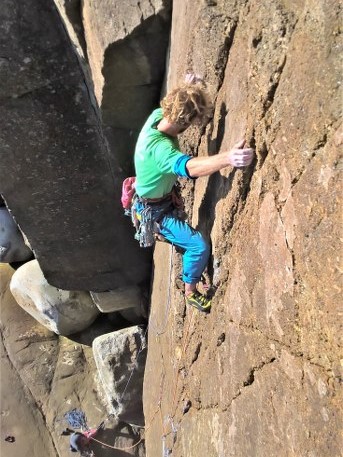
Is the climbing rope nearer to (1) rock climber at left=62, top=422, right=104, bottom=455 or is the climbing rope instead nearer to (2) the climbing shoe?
(1) rock climber at left=62, top=422, right=104, bottom=455

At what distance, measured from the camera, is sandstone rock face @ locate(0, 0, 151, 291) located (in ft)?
11.6

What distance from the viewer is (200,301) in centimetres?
290

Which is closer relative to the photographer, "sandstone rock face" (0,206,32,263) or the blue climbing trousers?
the blue climbing trousers

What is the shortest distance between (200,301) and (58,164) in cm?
189

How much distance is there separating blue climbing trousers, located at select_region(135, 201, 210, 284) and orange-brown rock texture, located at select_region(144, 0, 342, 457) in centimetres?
8

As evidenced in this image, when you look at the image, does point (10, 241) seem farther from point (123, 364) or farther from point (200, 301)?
point (200, 301)

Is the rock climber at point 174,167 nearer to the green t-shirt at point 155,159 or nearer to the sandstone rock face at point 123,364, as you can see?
the green t-shirt at point 155,159

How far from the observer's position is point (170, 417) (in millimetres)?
3693

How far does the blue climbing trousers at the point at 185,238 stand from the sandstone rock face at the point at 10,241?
361 centimetres

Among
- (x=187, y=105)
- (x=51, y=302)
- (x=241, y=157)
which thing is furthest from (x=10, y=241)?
(x=241, y=157)

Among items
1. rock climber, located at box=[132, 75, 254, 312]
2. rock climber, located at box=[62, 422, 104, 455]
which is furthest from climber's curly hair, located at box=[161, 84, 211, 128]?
rock climber, located at box=[62, 422, 104, 455]

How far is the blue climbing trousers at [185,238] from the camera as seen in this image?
9.39 ft

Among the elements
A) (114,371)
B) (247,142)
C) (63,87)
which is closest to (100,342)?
(114,371)

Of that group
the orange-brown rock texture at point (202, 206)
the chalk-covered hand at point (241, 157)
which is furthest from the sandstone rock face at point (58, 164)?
the chalk-covered hand at point (241, 157)
